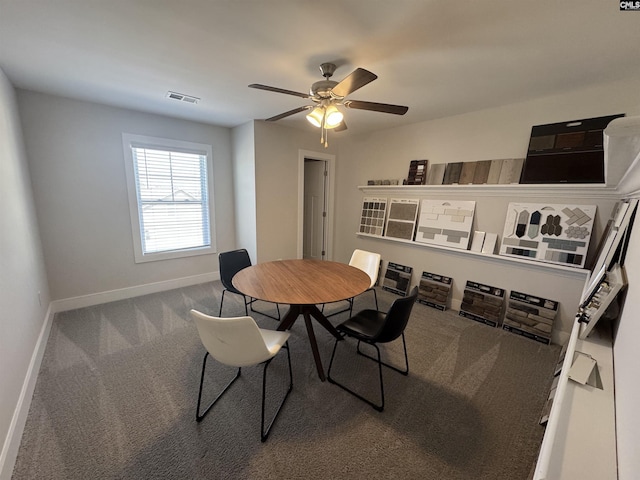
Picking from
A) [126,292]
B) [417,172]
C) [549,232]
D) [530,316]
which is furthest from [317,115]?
[126,292]

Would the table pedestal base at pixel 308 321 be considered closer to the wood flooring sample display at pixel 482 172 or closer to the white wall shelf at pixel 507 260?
the white wall shelf at pixel 507 260

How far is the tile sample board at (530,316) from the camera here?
2609mm

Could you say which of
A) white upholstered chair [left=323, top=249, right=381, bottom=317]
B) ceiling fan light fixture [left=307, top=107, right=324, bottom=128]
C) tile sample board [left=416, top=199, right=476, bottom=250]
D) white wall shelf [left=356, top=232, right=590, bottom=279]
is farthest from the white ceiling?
white upholstered chair [left=323, top=249, right=381, bottom=317]

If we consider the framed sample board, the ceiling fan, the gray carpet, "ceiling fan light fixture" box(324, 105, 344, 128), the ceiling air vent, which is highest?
the ceiling air vent

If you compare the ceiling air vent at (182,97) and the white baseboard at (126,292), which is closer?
the ceiling air vent at (182,97)

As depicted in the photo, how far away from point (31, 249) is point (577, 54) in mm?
4798

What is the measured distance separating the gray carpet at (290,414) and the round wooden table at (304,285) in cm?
38

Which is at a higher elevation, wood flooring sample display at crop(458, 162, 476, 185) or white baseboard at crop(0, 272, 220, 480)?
wood flooring sample display at crop(458, 162, 476, 185)

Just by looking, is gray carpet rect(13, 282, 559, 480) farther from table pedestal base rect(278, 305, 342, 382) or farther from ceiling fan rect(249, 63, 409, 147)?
ceiling fan rect(249, 63, 409, 147)

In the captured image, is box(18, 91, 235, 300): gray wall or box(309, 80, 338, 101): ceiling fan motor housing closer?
box(309, 80, 338, 101): ceiling fan motor housing

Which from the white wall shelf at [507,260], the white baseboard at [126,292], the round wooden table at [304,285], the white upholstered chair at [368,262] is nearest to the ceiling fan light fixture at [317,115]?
the round wooden table at [304,285]

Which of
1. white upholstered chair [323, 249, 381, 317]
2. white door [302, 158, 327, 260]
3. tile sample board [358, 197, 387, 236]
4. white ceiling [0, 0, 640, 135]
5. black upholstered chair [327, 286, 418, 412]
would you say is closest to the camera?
white ceiling [0, 0, 640, 135]

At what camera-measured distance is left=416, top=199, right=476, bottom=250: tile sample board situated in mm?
3188

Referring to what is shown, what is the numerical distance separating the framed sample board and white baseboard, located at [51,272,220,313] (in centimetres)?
279
